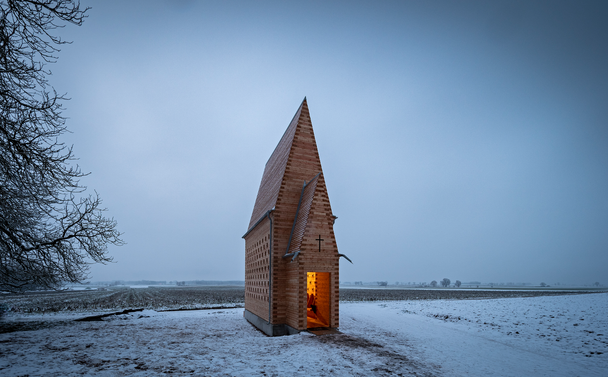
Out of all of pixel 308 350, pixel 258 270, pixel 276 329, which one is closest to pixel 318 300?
pixel 276 329

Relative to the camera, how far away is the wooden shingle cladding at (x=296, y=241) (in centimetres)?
1473

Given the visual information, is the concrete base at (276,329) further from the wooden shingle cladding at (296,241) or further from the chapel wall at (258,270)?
the chapel wall at (258,270)

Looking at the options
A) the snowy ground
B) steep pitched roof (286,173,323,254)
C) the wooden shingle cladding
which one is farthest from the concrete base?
steep pitched roof (286,173,323,254)

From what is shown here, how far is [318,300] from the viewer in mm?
17016

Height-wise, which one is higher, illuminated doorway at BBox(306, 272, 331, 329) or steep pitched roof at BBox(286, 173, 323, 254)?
steep pitched roof at BBox(286, 173, 323, 254)

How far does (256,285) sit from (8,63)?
15.3 m

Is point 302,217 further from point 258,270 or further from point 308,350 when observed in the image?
point 308,350

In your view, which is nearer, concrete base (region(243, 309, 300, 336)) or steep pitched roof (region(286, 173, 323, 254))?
concrete base (region(243, 309, 300, 336))

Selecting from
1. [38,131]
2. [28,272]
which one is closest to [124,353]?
[28,272]

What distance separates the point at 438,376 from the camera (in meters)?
8.61

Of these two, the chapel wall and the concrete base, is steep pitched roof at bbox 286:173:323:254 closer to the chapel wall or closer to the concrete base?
the chapel wall

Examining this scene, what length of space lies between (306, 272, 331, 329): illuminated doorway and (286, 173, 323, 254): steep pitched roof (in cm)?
262

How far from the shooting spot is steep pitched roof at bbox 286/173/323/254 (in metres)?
15.0

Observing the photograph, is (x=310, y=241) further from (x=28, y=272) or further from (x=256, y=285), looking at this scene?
(x=28, y=272)
